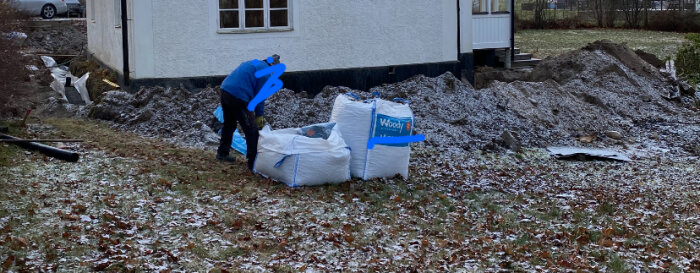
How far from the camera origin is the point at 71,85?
1586 cm

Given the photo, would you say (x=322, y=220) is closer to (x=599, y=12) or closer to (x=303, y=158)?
(x=303, y=158)

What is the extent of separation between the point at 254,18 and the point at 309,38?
1127 mm

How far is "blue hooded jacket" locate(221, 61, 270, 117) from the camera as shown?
9336 mm

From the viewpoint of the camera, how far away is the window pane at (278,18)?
48.8ft

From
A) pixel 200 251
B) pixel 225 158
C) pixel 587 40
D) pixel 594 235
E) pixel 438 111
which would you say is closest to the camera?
pixel 200 251

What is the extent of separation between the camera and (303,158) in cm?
882

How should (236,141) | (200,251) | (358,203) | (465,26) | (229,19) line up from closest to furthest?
1. (200,251)
2. (358,203)
3. (236,141)
4. (229,19)
5. (465,26)

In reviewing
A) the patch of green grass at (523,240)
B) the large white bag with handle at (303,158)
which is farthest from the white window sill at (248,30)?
the patch of green grass at (523,240)

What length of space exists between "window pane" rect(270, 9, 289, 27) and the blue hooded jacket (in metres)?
5.56

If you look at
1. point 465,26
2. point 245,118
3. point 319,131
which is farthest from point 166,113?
point 465,26

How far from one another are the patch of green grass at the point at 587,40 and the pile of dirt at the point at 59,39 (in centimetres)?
1336

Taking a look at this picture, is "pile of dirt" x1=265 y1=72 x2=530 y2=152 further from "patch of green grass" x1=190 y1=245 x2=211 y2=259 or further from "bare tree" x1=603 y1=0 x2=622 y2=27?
"bare tree" x1=603 y1=0 x2=622 y2=27

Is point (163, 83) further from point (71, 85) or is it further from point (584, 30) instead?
point (584, 30)

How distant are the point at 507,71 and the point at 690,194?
989 centimetres
